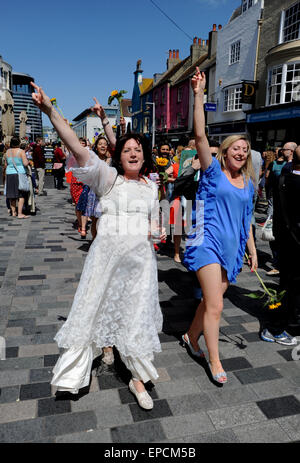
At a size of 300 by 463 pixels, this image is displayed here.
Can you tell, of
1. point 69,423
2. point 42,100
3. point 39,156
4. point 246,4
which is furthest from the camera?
point 246,4

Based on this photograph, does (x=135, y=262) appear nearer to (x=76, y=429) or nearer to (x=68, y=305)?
(x=76, y=429)

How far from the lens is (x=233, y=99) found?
72.8 feet

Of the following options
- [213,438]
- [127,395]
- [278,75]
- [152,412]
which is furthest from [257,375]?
[278,75]

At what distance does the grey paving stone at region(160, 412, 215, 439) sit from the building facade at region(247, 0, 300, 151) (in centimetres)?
1592

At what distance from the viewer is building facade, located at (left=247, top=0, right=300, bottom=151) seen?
56.1 feet

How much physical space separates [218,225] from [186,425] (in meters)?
1.42

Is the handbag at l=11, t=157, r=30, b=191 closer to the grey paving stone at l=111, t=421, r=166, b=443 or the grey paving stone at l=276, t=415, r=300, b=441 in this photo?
the grey paving stone at l=111, t=421, r=166, b=443

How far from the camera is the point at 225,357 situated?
10.3 ft

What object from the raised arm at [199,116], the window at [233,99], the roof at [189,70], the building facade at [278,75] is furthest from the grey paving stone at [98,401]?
the roof at [189,70]

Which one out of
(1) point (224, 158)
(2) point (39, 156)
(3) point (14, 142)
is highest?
(3) point (14, 142)

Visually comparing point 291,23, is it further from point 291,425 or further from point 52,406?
point 52,406

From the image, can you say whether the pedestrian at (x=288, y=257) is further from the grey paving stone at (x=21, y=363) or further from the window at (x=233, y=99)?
the window at (x=233, y=99)

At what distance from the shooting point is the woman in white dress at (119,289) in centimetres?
239

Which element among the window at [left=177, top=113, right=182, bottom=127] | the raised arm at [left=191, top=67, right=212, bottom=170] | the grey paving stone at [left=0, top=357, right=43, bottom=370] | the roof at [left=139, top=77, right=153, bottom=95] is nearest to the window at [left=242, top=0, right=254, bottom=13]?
the window at [left=177, top=113, right=182, bottom=127]
